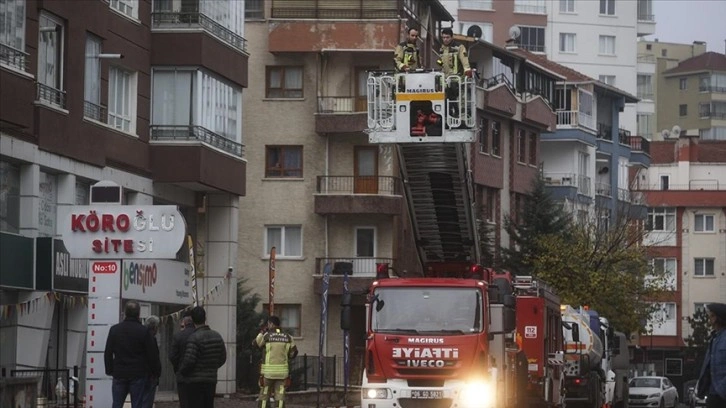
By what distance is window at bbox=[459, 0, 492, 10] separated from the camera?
110 m

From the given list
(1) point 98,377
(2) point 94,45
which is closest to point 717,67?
(2) point 94,45

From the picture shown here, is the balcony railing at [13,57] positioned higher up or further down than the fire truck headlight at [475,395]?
higher up

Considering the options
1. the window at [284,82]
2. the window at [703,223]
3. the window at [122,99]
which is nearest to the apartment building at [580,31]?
the window at [703,223]

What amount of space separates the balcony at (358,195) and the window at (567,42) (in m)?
56.2

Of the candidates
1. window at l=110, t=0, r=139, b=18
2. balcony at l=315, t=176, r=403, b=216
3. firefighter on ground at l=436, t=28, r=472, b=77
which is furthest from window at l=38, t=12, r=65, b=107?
balcony at l=315, t=176, r=403, b=216

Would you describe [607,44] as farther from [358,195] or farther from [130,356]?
[130,356]

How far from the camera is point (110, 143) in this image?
37.0 metres

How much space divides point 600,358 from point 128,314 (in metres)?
23.8

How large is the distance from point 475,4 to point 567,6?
7870mm

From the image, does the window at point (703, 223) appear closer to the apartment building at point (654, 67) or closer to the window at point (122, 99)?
the apartment building at point (654, 67)

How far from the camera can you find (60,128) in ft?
111

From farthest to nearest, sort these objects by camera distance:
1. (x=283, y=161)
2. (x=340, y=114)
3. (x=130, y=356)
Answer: (x=283, y=161), (x=340, y=114), (x=130, y=356)

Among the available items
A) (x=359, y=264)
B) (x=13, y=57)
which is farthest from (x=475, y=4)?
(x=13, y=57)

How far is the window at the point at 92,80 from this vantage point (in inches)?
→ 1409
